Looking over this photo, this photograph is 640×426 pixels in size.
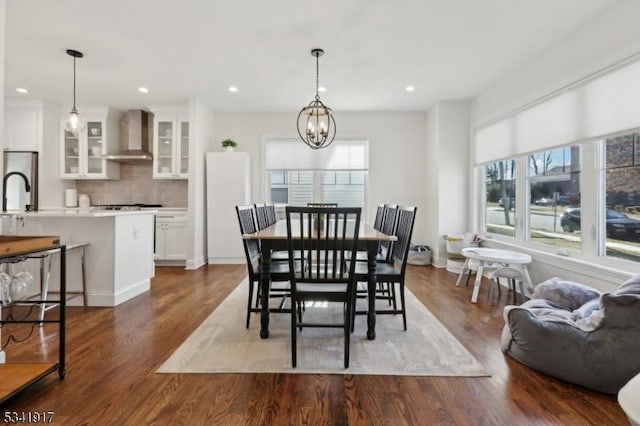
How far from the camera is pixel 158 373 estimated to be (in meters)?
1.90

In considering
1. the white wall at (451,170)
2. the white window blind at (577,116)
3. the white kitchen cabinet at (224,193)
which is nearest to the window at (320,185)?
the white kitchen cabinet at (224,193)

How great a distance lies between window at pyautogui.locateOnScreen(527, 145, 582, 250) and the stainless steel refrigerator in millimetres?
7342

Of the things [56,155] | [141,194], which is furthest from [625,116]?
[56,155]

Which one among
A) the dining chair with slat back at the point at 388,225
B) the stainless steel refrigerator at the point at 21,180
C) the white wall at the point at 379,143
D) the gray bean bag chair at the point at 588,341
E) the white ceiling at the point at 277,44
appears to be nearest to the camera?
the gray bean bag chair at the point at 588,341

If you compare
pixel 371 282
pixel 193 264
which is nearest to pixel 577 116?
pixel 371 282

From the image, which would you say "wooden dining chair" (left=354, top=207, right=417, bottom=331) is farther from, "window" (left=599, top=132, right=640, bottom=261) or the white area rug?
"window" (left=599, top=132, right=640, bottom=261)

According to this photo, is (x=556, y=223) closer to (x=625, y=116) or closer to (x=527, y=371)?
(x=625, y=116)

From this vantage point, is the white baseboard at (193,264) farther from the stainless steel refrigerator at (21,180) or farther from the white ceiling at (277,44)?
the stainless steel refrigerator at (21,180)

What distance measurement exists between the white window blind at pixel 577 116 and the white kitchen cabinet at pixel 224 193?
12.9 feet

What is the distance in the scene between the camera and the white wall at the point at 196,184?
16.2 ft

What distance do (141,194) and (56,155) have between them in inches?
57.6

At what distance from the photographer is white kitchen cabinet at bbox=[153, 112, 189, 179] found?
17.2ft

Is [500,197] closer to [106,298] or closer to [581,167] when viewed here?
[581,167]

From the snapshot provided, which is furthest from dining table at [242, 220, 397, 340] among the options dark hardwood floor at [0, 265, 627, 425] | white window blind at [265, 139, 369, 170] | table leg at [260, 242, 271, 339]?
white window blind at [265, 139, 369, 170]
